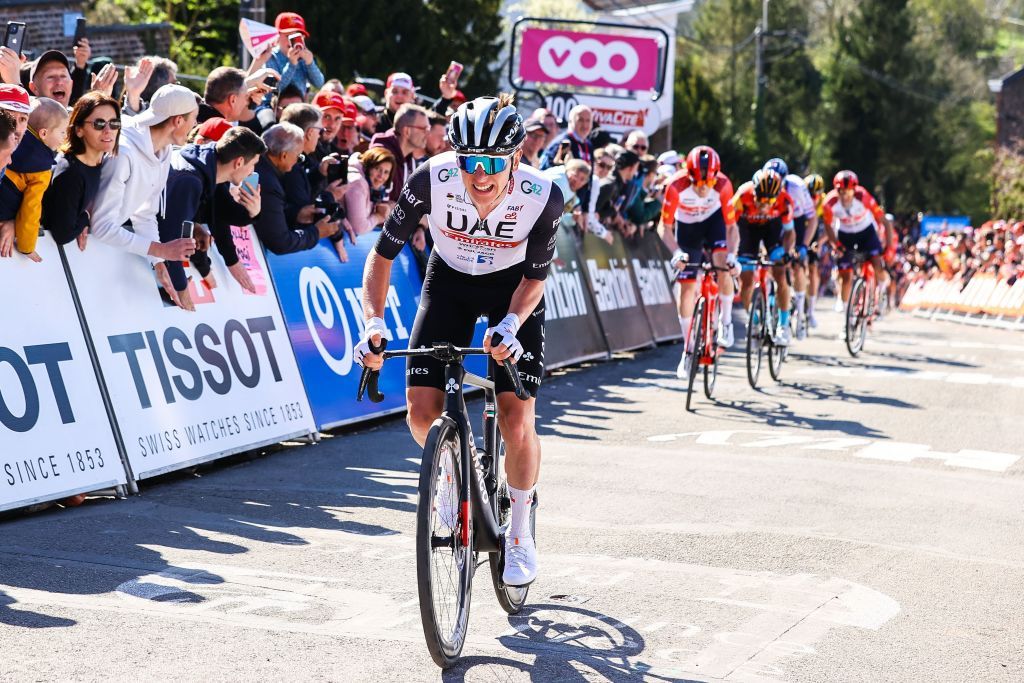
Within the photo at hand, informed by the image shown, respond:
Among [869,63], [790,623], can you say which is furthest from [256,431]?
[869,63]

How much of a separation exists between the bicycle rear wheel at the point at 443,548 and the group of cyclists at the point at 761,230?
8432 millimetres

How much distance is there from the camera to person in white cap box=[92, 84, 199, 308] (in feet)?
29.1

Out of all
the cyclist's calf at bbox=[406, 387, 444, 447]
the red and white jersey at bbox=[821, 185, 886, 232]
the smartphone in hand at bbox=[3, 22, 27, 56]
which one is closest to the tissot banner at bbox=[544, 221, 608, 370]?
the red and white jersey at bbox=[821, 185, 886, 232]

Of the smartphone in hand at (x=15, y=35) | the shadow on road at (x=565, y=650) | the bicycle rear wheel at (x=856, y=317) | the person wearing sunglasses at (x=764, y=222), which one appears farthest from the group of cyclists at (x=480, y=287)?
the bicycle rear wheel at (x=856, y=317)

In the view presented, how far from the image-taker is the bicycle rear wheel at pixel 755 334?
15.1 meters

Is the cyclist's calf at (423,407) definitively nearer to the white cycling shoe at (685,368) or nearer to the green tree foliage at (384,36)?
the white cycling shoe at (685,368)

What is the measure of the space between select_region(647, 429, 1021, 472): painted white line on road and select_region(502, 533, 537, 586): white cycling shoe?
555 cm

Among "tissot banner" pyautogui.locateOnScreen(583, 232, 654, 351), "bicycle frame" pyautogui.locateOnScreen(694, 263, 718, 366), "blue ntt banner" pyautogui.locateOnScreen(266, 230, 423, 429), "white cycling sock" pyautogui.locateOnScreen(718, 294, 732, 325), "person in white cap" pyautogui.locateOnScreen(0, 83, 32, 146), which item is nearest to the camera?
"person in white cap" pyautogui.locateOnScreen(0, 83, 32, 146)

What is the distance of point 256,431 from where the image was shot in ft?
33.0

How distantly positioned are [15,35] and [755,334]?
25.9ft

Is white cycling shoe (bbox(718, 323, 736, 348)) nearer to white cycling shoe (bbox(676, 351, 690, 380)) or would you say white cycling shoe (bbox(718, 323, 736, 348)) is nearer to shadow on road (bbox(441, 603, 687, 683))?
white cycling shoe (bbox(676, 351, 690, 380))

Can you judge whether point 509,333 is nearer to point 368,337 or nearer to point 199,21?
point 368,337

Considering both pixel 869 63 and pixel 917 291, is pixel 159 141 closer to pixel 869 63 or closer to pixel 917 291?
pixel 917 291

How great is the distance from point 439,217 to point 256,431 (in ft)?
A: 14.3
